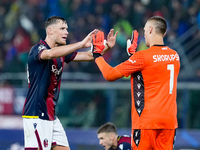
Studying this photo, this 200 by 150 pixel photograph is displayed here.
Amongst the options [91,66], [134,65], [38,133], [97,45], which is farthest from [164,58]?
[91,66]

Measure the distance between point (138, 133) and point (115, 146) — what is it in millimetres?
1969

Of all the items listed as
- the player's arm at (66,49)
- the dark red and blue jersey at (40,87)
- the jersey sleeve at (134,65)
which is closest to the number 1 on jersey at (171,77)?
the jersey sleeve at (134,65)

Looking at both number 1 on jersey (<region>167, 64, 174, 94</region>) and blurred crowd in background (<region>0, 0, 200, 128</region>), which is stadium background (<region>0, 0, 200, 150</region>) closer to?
blurred crowd in background (<region>0, 0, 200, 128</region>)

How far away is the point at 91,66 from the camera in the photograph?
1170 cm

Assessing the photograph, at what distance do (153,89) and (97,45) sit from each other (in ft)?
2.88

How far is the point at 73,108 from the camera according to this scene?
1033cm

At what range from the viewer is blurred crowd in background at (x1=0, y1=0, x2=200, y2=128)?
10266 millimetres

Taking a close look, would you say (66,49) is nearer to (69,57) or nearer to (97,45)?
(97,45)

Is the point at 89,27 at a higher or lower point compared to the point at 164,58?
higher

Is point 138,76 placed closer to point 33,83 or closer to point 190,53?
point 33,83

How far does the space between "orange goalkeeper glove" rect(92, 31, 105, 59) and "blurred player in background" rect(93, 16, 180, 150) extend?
414 mm

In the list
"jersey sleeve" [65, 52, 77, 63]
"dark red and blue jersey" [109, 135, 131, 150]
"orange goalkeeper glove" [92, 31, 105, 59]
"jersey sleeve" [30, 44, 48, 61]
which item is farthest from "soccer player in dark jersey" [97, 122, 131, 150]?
"jersey sleeve" [30, 44, 48, 61]

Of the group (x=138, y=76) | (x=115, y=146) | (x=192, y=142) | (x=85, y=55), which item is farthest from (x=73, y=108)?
(x=138, y=76)

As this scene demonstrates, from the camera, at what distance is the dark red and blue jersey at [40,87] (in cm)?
502
